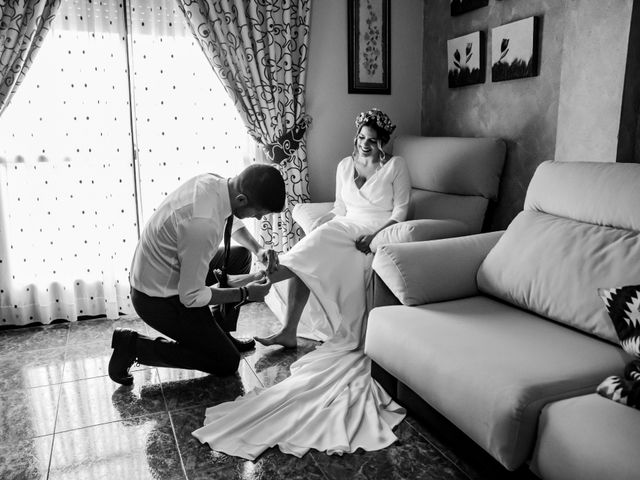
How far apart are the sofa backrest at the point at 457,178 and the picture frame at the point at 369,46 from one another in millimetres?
719

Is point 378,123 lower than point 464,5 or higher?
lower

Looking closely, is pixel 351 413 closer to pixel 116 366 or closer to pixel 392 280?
pixel 392 280

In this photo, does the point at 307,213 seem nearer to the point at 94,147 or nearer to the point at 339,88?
the point at 339,88

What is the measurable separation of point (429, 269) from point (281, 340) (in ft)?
3.14

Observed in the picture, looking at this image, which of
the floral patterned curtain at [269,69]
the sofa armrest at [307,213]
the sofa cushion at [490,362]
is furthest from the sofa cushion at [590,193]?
the floral patterned curtain at [269,69]

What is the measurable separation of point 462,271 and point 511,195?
1070mm

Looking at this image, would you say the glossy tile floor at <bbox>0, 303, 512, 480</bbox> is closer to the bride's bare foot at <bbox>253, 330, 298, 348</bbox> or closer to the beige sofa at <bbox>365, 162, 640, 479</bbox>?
the bride's bare foot at <bbox>253, 330, 298, 348</bbox>

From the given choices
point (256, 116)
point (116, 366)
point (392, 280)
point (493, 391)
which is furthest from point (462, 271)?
point (256, 116)

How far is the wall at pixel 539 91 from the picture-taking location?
7.90ft

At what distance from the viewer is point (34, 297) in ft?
11.0

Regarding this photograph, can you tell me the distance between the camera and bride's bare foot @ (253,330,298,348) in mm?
2859

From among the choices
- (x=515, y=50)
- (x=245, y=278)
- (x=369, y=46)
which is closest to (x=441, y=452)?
(x=245, y=278)

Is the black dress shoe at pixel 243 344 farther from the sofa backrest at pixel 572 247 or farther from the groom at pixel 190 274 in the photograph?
the sofa backrest at pixel 572 247

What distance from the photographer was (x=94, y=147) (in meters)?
3.31
